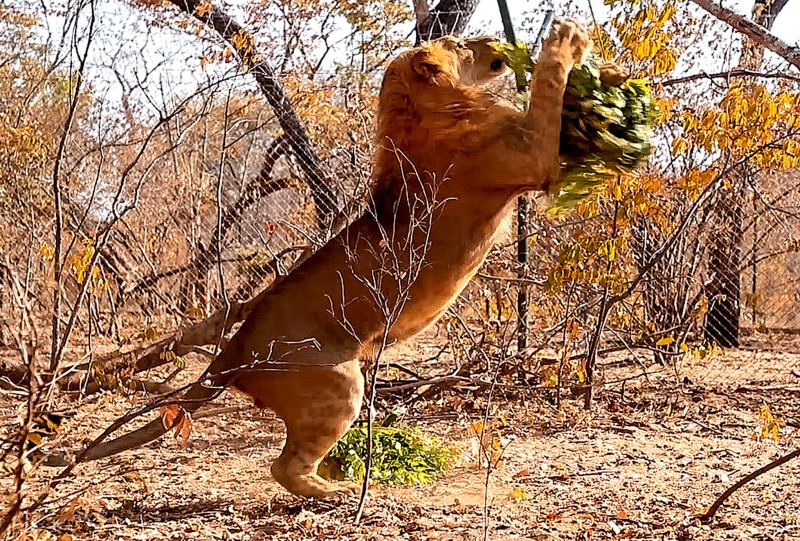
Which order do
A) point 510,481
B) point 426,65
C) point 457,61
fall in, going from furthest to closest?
point 510,481 < point 457,61 < point 426,65

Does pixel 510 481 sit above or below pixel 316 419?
below

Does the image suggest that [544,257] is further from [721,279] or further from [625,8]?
[625,8]

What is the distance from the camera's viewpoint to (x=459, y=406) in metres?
6.43

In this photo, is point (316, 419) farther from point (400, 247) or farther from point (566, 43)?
point (566, 43)

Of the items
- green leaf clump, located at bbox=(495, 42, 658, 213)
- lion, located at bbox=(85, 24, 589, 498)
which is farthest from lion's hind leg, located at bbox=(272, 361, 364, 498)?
green leaf clump, located at bbox=(495, 42, 658, 213)

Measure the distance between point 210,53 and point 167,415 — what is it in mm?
5535

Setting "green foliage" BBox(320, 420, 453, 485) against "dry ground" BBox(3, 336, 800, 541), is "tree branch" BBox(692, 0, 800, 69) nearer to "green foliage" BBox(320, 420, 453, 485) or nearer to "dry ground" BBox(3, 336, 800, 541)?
"dry ground" BBox(3, 336, 800, 541)

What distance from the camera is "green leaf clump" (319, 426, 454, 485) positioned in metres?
4.79

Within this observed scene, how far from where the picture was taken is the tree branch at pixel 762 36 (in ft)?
13.4

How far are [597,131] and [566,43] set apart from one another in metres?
0.40

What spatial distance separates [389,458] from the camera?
4.95m

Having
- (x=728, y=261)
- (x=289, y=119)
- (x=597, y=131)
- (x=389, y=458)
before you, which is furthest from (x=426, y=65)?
(x=728, y=261)

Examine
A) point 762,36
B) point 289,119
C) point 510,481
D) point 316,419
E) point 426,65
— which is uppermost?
point 289,119

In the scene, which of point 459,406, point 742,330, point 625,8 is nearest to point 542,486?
point 459,406
